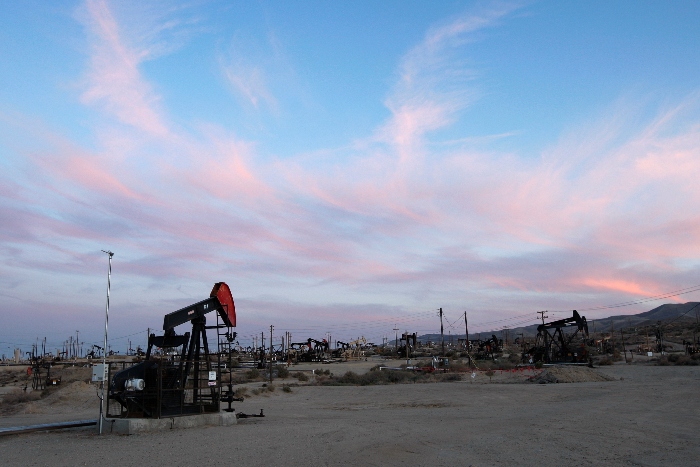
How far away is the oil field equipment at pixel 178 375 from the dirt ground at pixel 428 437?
995 millimetres

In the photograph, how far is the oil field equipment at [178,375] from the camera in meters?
13.4

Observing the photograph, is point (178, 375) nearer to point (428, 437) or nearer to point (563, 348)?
point (428, 437)

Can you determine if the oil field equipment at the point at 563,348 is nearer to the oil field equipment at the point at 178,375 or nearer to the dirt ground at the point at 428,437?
the dirt ground at the point at 428,437

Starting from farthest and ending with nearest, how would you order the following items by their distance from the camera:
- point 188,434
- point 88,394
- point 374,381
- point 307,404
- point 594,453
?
point 374,381, point 88,394, point 307,404, point 188,434, point 594,453

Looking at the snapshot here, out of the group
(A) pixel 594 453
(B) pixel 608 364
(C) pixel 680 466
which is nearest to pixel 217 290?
(A) pixel 594 453

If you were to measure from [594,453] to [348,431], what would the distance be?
211 inches

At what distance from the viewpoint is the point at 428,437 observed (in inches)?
474

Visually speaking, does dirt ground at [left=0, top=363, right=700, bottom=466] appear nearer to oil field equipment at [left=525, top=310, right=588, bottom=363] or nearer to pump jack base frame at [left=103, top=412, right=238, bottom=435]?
pump jack base frame at [left=103, top=412, right=238, bottom=435]

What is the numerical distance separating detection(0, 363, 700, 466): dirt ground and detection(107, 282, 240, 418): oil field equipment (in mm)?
995

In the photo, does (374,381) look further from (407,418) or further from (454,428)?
(454,428)

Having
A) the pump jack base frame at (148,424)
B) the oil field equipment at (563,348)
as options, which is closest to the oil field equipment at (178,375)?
the pump jack base frame at (148,424)

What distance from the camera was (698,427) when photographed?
1353 centimetres

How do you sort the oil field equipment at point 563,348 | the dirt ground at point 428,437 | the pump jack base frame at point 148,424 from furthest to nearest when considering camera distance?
1. the oil field equipment at point 563,348
2. the pump jack base frame at point 148,424
3. the dirt ground at point 428,437

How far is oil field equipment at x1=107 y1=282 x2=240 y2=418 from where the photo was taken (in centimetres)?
1344
